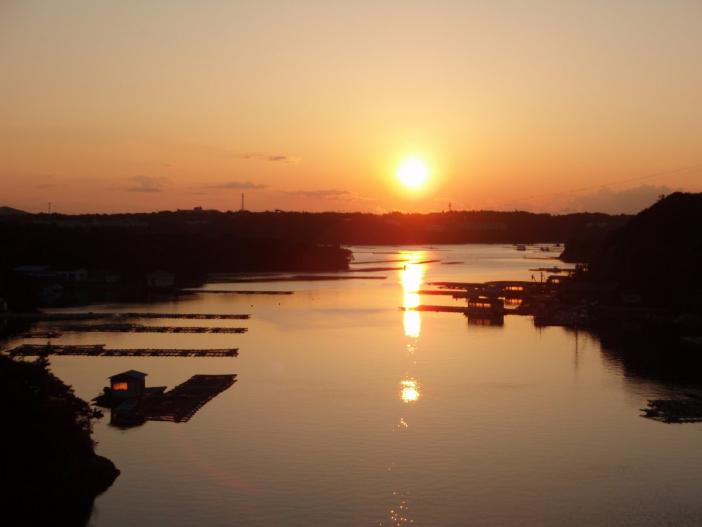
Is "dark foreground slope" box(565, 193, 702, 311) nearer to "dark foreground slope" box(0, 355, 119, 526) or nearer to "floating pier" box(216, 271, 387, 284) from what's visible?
"floating pier" box(216, 271, 387, 284)

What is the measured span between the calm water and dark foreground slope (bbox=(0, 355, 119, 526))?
1.31ft

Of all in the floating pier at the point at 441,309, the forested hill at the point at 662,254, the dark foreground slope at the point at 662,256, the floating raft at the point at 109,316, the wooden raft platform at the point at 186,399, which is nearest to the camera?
the wooden raft platform at the point at 186,399

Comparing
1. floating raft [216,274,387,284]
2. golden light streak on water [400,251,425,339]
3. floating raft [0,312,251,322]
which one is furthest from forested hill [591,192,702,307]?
floating raft [0,312,251,322]

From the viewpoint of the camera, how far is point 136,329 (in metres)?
29.5

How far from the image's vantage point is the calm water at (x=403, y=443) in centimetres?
1211

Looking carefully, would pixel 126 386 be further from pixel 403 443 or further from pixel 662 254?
pixel 662 254

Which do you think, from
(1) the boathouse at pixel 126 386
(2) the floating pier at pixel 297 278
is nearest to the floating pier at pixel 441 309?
(2) the floating pier at pixel 297 278

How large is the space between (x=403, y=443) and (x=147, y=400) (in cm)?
631

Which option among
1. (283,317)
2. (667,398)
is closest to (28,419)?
(667,398)

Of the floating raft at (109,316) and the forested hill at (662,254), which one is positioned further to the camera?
the forested hill at (662,254)

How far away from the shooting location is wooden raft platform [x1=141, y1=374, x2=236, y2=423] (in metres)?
16.9

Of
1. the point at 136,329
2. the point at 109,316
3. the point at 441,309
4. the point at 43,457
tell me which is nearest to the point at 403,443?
the point at 43,457

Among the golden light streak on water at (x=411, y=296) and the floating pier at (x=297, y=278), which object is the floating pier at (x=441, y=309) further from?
the floating pier at (x=297, y=278)

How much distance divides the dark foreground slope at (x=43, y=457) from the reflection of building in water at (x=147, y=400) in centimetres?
284
